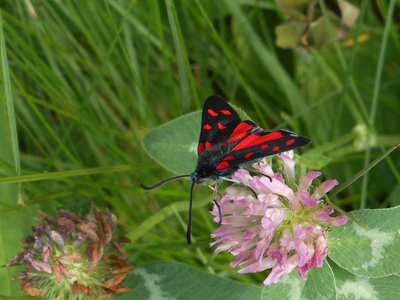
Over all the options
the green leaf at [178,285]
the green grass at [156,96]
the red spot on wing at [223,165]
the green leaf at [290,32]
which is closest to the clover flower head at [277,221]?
the red spot on wing at [223,165]

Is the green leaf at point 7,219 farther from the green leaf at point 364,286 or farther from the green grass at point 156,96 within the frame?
the green leaf at point 364,286

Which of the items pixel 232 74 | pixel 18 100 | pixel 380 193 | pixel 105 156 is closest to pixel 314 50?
pixel 232 74

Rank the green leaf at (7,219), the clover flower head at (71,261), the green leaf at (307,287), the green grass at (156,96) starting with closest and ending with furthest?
the green leaf at (307,287) < the clover flower head at (71,261) < the green leaf at (7,219) < the green grass at (156,96)

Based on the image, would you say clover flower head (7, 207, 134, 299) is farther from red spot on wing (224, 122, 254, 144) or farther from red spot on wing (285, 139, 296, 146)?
red spot on wing (285, 139, 296, 146)

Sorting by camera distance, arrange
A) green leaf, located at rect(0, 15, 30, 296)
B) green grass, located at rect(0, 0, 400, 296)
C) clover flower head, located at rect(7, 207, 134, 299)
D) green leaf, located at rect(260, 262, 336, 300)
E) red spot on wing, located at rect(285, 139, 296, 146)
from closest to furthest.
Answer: red spot on wing, located at rect(285, 139, 296, 146) < green leaf, located at rect(260, 262, 336, 300) < clover flower head, located at rect(7, 207, 134, 299) < green leaf, located at rect(0, 15, 30, 296) < green grass, located at rect(0, 0, 400, 296)

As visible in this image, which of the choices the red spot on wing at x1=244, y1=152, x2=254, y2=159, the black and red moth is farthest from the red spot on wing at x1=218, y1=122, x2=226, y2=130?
the red spot on wing at x1=244, y1=152, x2=254, y2=159

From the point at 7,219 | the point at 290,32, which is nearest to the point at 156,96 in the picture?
the point at 290,32
